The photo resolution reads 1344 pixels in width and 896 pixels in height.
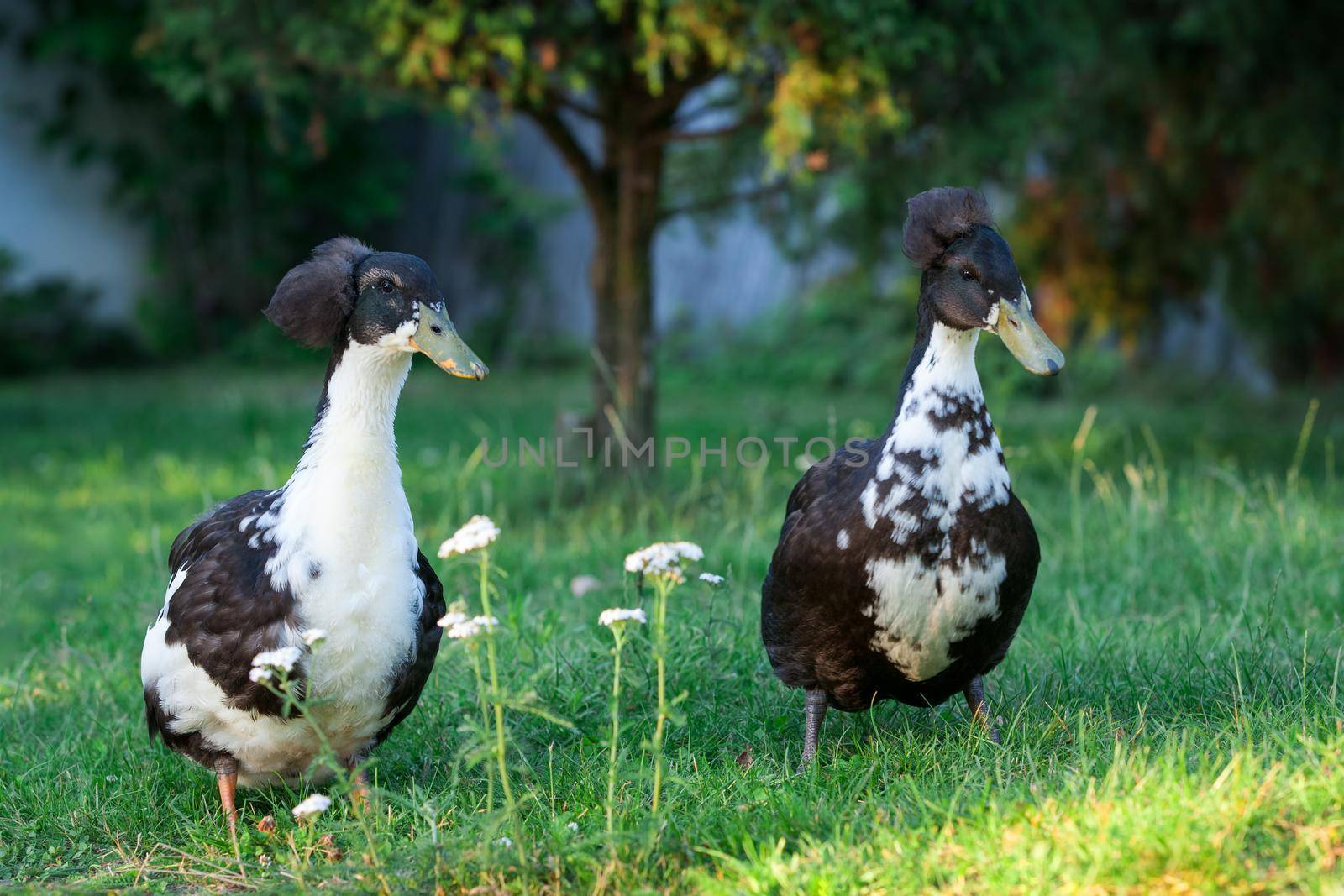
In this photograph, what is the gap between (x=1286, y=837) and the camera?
2471 millimetres

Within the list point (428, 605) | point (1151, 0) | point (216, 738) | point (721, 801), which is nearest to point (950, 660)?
point (721, 801)

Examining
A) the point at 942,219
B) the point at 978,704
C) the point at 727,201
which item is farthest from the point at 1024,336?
the point at 727,201

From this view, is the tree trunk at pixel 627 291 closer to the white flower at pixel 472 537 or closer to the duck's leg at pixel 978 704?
the duck's leg at pixel 978 704

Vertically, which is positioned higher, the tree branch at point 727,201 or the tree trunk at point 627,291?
the tree branch at point 727,201

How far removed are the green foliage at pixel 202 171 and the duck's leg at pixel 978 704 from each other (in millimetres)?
9802

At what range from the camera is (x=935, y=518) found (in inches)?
118

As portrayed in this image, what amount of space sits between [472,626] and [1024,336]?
4.48 feet

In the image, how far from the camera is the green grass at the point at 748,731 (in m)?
2.55

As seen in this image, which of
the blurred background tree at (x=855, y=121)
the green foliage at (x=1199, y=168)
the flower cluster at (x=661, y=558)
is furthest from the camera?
the green foliage at (x=1199, y=168)

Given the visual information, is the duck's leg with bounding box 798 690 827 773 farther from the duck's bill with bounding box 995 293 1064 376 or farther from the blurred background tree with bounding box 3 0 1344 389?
the blurred background tree with bounding box 3 0 1344 389

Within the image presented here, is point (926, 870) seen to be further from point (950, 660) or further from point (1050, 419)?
point (1050, 419)

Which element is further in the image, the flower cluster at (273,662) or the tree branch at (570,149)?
the tree branch at (570,149)

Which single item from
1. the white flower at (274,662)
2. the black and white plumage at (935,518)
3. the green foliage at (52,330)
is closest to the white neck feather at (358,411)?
the white flower at (274,662)

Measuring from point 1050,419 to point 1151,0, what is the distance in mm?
2825
